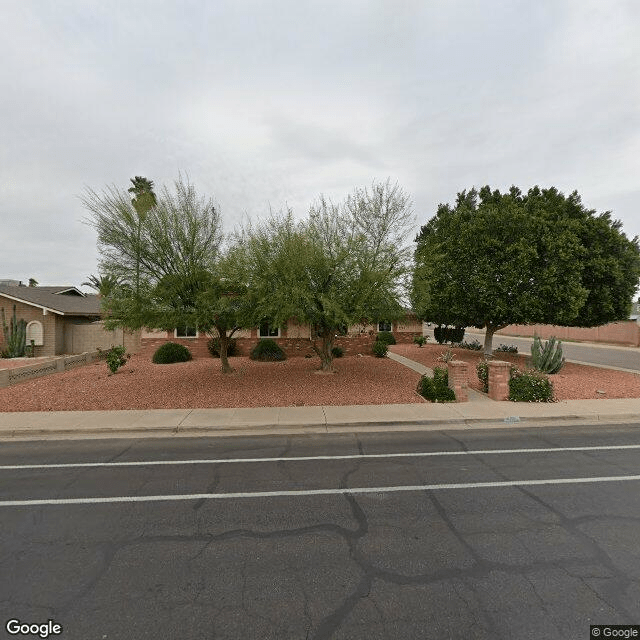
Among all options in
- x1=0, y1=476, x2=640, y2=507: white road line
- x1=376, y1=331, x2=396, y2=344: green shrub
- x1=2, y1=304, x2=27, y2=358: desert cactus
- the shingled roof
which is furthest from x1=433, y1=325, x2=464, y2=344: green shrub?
x1=2, y1=304, x2=27, y2=358: desert cactus

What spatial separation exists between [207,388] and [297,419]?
4.39 metres

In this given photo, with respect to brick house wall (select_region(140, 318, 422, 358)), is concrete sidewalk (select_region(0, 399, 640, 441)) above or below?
below

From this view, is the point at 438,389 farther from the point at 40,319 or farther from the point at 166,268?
the point at 40,319

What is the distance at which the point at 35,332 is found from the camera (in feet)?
64.0

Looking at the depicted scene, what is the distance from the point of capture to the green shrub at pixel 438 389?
33.0 feet

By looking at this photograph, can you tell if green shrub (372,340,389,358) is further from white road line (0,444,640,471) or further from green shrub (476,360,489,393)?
white road line (0,444,640,471)

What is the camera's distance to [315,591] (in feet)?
9.73

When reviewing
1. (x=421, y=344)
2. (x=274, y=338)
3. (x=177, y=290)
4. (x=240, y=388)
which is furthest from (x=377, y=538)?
(x=421, y=344)

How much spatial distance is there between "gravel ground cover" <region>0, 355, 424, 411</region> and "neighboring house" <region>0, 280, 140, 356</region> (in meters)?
5.67

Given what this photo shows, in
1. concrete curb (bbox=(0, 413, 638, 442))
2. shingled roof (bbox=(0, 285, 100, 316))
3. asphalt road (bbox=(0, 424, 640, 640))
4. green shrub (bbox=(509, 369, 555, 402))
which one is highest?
shingled roof (bbox=(0, 285, 100, 316))

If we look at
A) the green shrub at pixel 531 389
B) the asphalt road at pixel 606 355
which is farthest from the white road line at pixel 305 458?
the asphalt road at pixel 606 355

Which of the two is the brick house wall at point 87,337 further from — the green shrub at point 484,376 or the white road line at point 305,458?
the green shrub at point 484,376

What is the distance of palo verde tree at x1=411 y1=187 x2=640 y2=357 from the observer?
1520 centimetres

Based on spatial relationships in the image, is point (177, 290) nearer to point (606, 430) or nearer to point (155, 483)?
point (155, 483)
